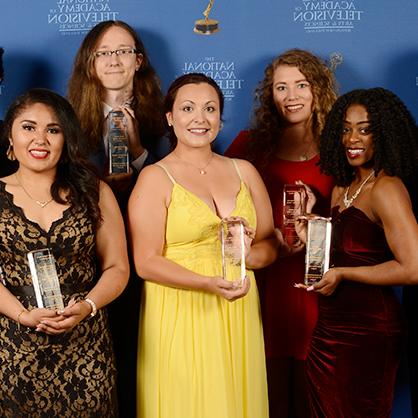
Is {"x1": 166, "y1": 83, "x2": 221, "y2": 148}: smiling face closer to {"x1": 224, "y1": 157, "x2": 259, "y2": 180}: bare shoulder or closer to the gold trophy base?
{"x1": 224, "y1": 157, "x2": 259, "y2": 180}: bare shoulder

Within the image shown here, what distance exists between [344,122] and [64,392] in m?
1.28

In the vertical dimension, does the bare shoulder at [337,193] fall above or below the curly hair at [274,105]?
below

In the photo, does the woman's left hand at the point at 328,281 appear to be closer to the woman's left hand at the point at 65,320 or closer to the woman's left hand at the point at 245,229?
the woman's left hand at the point at 245,229

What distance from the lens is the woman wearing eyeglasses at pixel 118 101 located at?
10.1 ft

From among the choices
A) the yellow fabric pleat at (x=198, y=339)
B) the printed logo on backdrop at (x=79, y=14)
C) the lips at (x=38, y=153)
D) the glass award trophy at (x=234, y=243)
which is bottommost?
the yellow fabric pleat at (x=198, y=339)

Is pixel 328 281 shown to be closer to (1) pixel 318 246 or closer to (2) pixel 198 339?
(1) pixel 318 246

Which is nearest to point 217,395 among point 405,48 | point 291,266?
point 291,266

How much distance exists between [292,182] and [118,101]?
80cm

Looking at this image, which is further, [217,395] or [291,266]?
[291,266]

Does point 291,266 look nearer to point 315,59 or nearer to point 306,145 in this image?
point 306,145

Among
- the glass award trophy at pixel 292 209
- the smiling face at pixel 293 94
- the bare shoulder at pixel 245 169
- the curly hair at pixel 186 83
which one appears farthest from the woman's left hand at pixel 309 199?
the curly hair at pixel 186 83

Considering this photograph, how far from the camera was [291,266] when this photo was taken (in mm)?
3010

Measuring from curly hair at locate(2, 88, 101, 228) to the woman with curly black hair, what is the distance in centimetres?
78

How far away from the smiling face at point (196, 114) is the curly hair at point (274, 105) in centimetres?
53
